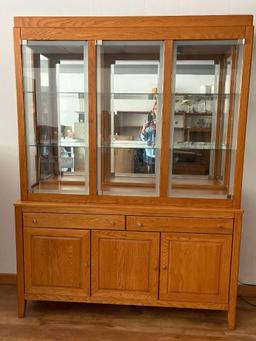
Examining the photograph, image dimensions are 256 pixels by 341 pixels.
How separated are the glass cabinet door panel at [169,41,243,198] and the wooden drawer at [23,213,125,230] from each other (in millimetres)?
455

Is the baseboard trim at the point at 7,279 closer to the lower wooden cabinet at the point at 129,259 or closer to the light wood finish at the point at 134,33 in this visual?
the lower wooden cabinet at the point at 129,259

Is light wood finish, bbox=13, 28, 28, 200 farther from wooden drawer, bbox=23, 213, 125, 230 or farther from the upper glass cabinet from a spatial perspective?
wooden drawer, bbox=23, 213, 125, 230

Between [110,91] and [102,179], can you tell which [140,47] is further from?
[102,179]

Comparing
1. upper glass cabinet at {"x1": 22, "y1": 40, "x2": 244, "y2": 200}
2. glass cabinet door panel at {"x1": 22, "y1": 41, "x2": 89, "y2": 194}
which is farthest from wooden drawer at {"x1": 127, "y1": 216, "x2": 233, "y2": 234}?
glass cabinet door panel at {"x1": 22, "y1": 41, "x2": 89, "y2": 194}

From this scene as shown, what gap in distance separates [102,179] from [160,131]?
0.58m

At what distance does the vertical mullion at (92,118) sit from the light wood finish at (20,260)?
0.54 meters

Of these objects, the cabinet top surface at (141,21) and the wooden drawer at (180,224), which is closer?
the cabinet top surface at (141,21)

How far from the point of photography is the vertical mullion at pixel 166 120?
1.95m

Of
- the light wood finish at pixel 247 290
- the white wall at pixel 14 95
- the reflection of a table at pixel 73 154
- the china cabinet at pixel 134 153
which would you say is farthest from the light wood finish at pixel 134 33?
the light wood finish at pixel 247 290

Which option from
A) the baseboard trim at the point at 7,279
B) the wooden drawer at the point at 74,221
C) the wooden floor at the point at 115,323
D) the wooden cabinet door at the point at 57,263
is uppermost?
the wooden drawer at the point at 74,221

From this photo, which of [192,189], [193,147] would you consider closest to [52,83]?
[193,147]

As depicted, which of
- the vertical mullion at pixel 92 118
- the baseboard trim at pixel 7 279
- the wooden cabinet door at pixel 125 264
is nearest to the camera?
the vertical mullion at pixel 92 118

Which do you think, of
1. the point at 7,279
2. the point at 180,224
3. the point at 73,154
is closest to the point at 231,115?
the point at 180,224

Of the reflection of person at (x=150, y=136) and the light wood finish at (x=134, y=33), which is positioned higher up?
the light wood finish at (x=134, y=33)
